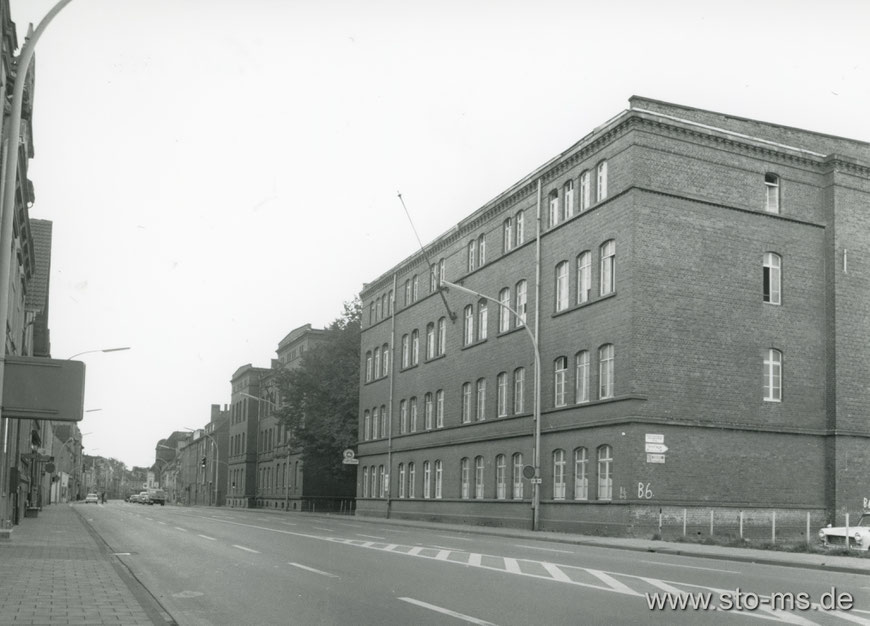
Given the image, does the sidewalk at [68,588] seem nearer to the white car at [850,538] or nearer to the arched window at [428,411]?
the white car at [850,538]

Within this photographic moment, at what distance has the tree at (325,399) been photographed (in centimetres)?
6419

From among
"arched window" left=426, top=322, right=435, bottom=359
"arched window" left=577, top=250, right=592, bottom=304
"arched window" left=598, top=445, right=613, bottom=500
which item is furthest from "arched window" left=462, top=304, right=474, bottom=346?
"arched window" left=598, top=445, right=613, bottom=500

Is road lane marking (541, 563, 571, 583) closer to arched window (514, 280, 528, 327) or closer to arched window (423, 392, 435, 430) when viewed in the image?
arched window (514, 280, 528, 327)

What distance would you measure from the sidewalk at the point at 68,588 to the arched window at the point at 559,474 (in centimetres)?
1829

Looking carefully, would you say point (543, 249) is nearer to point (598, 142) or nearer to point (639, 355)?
point (598, 142)

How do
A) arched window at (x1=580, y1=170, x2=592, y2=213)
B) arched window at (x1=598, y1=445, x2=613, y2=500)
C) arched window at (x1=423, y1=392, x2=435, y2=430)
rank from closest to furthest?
arched window at (x1=598, y1=445, x2=613, y2=500), arched window at (x1=580, y1=170, x2=592, y2=213), arched window at (x1=423, y1=392, x2=435, y2=430)

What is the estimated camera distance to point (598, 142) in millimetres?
35656

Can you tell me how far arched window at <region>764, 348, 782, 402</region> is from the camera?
113 feet

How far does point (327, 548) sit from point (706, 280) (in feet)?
57.4

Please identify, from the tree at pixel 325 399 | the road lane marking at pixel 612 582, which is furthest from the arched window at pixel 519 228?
the road lane marking at pixel 612 582

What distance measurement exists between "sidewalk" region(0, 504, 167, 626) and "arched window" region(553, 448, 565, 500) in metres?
18.3

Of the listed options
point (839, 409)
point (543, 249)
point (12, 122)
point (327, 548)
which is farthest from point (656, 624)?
point (543, 249)

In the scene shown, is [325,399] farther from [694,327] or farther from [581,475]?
[694,327]

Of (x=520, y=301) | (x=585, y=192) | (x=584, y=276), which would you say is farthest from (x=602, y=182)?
(x=520, y=301)
